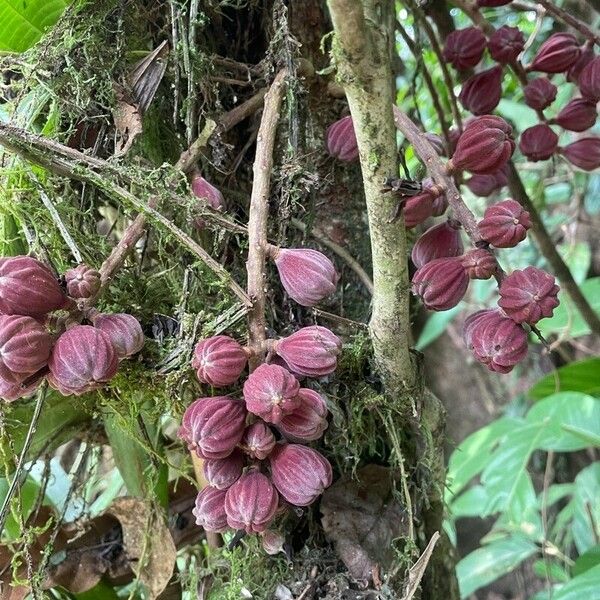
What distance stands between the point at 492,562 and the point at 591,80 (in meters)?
1.12

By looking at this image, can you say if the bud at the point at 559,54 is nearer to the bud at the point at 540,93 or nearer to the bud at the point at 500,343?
the bud at the point at 540,93

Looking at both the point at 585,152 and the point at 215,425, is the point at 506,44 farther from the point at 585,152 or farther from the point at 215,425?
the point at 215,425

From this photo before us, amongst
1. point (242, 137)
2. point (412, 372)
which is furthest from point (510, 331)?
point (242, 137)

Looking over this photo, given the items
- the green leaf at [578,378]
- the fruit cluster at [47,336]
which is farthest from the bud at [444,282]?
the green leaf at [578,378]

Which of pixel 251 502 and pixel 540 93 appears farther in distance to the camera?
pixel 540 93

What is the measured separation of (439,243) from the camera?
55 cm

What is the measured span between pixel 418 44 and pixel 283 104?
259 mm

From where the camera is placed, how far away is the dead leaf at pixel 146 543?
65 centimetres

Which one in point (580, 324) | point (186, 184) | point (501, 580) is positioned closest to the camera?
point (186, 184)

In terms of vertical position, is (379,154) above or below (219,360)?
above

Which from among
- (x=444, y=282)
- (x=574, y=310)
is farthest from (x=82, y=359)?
(x=574, y=310)

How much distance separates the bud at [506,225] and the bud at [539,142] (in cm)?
24

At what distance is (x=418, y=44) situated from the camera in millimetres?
757

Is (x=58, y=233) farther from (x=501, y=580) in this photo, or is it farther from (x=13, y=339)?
(x=501, y=580)
